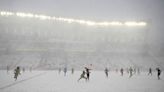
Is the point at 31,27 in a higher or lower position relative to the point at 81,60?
higher

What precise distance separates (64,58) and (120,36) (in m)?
33.4

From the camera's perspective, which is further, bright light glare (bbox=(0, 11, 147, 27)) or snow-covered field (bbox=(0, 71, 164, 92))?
bright light glare (bbox=(0, 11, 147, 27))

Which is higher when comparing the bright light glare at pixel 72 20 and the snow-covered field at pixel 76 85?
the bright light glare at pixel 72 20

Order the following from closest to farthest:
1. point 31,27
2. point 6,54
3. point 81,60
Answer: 1. point 81,60
2. point 6,54
3. point 31,27

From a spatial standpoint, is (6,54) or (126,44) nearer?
(6,54)

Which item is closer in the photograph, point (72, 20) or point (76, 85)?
point (76, 85)

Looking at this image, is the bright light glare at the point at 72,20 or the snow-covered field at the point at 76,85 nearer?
the snow-covered field at the point at 76,85

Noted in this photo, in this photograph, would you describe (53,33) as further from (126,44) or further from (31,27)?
(126,44)

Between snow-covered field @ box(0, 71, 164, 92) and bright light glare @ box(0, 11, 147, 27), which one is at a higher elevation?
bright light glare @ box(0, 11, 147, 27)

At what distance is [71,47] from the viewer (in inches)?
2432

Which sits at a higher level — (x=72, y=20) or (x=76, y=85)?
(x=72, y=20)

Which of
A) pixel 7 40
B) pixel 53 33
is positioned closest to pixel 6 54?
pixel 7 40

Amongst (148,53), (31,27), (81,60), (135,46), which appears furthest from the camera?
(31,27)

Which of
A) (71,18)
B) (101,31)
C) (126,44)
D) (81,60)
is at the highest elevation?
(71,18)
